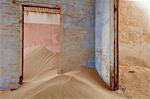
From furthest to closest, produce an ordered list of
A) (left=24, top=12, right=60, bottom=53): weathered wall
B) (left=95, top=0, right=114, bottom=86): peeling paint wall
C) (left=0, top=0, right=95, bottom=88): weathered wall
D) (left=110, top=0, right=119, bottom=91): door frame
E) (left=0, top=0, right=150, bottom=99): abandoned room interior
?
1. (left=24, top=12, right=60, bottom=53): weathered wall
2. (left=0, top=0, right=95, bottom=88): weathered wall
3. (left=95, top=0, right=114, bottom=86): peeling paint wall
4. (left=110, top=0, right=119, bottom=91): door frame
5. (left=0, top=0, right=150, bottom=99): abandoned room interior

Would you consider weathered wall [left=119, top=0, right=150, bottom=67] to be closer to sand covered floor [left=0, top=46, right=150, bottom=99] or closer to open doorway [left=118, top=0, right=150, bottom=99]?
open doorway [left=118, top=0, right=150, bottom=99]

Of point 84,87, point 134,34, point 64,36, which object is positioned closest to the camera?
point 84,87

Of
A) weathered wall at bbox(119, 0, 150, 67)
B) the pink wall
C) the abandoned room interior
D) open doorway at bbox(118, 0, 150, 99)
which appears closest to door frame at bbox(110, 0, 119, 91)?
the abandoned room interior

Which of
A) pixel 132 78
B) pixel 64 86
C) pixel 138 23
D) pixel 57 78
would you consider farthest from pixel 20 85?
pixel 138 23

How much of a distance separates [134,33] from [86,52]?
1717mm

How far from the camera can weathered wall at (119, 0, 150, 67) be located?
20.3ft

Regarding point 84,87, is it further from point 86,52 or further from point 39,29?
point 39,29

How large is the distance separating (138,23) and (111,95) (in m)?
2.94

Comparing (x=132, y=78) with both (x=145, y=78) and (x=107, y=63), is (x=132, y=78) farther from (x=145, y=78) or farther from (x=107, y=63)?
(x=107, y=63)

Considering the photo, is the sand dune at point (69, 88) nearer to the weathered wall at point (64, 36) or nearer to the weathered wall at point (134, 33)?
the weathered wall at point (64, 36)

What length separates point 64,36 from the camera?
5664 mm

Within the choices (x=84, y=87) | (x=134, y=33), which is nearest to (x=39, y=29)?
(x=134, y=33)

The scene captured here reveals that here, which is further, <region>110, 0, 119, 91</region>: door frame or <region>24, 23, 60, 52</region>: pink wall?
<region>24, 23, 60, 52</region>: pink wall

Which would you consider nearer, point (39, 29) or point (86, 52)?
point (86, 52)
